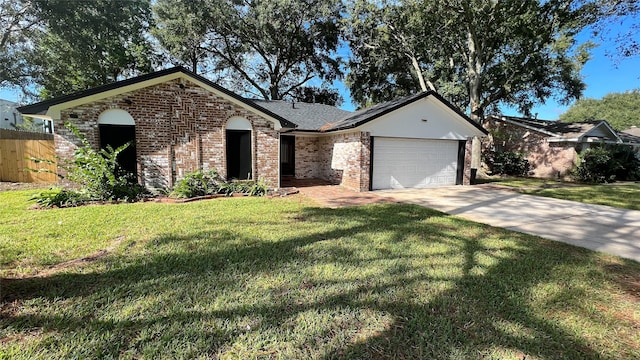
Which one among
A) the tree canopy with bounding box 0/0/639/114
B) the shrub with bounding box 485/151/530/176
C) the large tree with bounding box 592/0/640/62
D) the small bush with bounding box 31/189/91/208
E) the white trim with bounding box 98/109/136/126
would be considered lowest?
the small bush with bounding box 31/189/91/208

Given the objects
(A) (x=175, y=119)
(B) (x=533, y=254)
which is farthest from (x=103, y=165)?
(B) (x=533, y=254)

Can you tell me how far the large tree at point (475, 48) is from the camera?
15.3 m

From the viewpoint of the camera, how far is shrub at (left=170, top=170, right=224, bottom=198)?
8773 mm

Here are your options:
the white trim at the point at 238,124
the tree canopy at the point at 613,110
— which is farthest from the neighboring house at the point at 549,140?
the tree canopy at the point at 613,110

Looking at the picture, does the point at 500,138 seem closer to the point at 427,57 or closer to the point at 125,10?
the point at 427,57

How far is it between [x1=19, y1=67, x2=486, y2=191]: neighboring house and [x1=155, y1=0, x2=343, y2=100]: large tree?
34.7ft

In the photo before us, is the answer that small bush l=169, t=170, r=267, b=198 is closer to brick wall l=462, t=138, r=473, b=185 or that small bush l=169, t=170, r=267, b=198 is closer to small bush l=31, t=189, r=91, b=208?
small bush l=31, t=189, r=91, b=208

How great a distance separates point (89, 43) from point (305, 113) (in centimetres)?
1481

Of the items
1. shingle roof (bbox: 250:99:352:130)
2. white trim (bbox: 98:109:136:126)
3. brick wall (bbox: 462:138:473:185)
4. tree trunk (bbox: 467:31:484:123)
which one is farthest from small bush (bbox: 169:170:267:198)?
tree trunk (bbox: 467:31:484:123)

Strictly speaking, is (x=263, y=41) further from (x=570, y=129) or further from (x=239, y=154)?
(x=570, y=129)

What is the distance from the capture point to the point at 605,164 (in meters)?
15.4

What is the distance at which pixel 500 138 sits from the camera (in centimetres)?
2027

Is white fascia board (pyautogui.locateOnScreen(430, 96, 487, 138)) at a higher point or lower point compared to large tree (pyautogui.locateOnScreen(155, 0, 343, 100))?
lower

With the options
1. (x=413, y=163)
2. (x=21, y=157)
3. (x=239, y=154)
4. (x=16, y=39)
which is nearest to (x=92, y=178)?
(x=239, y=154)
